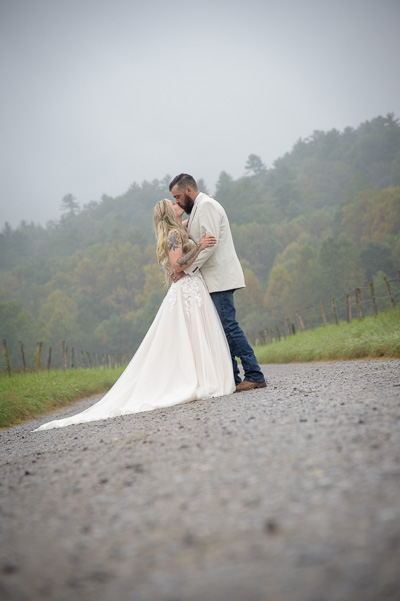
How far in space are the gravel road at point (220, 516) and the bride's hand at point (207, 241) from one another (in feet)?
10.3

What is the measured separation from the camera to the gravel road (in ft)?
4.54

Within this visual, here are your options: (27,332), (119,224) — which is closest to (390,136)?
(119,224)

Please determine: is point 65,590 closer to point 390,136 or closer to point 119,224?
point 390,136

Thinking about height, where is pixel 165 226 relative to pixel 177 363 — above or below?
above

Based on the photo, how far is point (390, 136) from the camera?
88.0 metres

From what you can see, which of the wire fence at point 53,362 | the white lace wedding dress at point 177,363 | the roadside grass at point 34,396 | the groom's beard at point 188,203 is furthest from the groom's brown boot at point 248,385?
the wire fence at point 53,362

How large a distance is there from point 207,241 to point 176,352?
1447 millimetres

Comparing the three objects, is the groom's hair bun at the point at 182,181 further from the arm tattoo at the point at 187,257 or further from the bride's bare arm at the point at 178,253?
the arm tattoo at the point at 187,257

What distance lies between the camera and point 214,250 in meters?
6.18

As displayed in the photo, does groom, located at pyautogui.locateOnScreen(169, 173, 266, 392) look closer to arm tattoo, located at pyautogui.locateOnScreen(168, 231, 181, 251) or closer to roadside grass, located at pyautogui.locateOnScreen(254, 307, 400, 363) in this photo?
arm tattoo, located at pyautogui.locateOnScreen(168, 231, 181, 251)

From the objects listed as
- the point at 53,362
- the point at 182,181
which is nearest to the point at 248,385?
the point at 182,181

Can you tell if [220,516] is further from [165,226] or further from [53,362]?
[53,362]

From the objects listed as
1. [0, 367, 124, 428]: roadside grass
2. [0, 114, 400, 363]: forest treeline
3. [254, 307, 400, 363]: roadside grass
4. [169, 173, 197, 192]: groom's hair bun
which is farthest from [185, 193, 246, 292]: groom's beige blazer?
[0, 114, 400, 363]: forest treeline

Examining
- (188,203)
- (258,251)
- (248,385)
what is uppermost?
(258,251)
